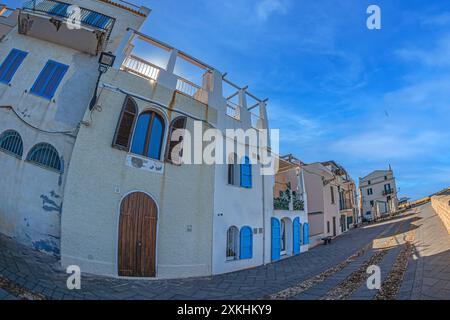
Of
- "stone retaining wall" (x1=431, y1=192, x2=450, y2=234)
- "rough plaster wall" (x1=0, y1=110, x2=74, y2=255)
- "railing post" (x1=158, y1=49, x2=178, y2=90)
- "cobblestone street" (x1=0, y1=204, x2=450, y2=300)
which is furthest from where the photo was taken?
"stone retaining wall" (x1=431, y1=192, x2=450, y2=234)

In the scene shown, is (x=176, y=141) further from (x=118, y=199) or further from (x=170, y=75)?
(x=118, y=199)

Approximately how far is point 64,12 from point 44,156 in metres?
6.31

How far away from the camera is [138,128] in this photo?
8773mm

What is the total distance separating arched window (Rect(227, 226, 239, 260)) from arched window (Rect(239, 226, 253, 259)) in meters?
0.26

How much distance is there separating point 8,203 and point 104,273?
4.39 metres

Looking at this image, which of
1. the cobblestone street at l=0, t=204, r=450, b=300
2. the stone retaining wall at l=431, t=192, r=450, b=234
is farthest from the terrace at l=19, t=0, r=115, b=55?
the stone retaining wall at l=431, t=192, r=450, b=234

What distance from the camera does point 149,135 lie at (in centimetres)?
895

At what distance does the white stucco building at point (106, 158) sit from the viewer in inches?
294

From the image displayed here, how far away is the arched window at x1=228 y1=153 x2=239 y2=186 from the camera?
11516 mm

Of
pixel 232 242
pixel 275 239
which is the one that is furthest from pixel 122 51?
pixel 275 239

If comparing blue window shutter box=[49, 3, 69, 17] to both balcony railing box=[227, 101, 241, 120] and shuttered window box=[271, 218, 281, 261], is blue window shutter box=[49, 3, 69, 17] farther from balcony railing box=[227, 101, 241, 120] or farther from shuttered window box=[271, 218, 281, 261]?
shuttered window box=[271, 218, 281, 261]
